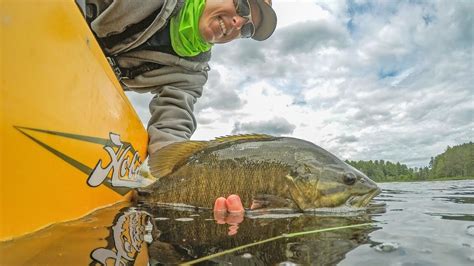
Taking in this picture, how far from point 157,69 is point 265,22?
164cm

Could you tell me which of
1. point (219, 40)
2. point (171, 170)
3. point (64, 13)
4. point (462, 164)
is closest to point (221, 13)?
point (219, 40)

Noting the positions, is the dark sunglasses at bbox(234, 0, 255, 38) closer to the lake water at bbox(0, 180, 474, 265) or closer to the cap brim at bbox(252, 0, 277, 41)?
the cap brim at bbox(252, 0, 277, 41)

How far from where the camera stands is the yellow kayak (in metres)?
1.30

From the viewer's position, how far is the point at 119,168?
252 cm

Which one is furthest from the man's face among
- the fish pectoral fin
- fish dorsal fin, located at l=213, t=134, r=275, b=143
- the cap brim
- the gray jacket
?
the fish pectoral fin


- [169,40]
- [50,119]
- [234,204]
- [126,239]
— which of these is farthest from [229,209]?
[169,40]

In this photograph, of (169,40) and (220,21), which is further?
(220,21)

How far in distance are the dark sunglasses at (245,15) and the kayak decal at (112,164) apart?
7.59 ft

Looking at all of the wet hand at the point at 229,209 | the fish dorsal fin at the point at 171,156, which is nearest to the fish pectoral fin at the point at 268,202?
the wet hand at the point at 229,209

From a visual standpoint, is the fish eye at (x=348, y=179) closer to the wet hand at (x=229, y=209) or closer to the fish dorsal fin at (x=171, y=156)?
the wet hand at (x=229, y=209)

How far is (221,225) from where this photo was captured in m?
1.76

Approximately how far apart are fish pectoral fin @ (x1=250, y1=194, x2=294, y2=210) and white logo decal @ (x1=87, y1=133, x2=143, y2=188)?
985mm

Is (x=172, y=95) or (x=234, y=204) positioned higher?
(x=172, y=95)

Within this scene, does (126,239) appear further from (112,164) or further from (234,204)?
(112,164)
